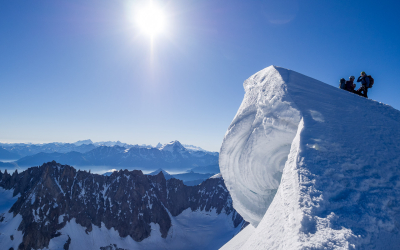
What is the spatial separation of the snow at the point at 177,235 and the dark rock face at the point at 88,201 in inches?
103

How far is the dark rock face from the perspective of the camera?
75.2 m

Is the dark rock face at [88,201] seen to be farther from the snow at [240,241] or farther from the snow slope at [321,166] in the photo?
the snow slope at [321,166]

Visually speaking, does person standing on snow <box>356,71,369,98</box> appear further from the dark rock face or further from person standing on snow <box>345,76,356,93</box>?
the dark rock face

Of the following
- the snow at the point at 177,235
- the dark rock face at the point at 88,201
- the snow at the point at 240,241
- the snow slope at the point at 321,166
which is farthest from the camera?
the snow at the point at 177,235

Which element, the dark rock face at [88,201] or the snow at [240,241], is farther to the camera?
the dark rock face at [88,201]

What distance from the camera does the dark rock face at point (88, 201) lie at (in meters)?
75.2

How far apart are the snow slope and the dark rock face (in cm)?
10291

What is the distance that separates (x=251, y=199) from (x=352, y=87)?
970cm

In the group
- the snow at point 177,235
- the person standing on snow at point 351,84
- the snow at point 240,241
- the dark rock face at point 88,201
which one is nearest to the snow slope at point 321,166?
the snow at point 240,241

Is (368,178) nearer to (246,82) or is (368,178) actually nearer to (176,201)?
(246,82)

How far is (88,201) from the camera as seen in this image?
9119 cm

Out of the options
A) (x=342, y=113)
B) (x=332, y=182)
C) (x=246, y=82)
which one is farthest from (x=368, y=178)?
(x=246, y=82)

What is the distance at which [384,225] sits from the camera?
94.7 inches

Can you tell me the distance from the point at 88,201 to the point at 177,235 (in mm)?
54999
